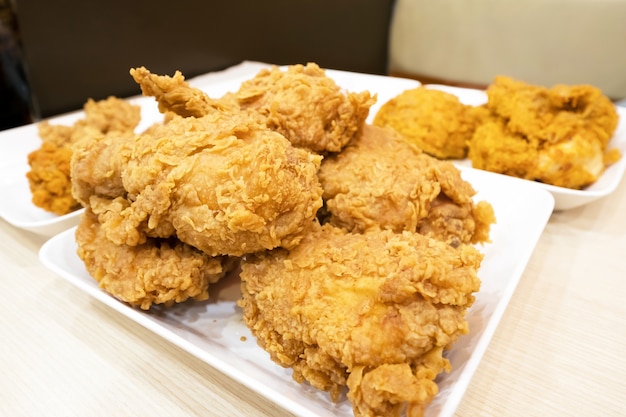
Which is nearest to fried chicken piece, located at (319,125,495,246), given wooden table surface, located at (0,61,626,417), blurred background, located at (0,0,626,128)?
wooden table surface, located at (0,61,626,417)

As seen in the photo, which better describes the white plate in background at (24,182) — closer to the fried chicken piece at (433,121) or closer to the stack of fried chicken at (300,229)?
the stack of fried chicken at (300,229)

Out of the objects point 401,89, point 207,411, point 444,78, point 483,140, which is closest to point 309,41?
point 444,78

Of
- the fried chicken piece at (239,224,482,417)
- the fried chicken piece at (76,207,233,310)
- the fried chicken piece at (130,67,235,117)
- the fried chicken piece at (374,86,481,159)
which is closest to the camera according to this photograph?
the fried chicken piece at (239,224,482,417)

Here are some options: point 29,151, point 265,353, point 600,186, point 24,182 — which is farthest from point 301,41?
point 265,353

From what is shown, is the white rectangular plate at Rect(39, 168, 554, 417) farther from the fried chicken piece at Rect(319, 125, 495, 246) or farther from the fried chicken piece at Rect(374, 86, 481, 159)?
the fried chicken piece at Rect(374, 86, 481, 159)

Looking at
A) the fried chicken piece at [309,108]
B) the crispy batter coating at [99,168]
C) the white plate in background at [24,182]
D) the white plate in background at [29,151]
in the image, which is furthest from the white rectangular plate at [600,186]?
the white plate in background at [24,182]

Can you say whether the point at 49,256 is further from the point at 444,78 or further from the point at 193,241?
the point at 444,78

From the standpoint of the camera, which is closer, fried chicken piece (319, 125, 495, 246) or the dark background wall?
fried chicken piece (319, 125, 495, 246)

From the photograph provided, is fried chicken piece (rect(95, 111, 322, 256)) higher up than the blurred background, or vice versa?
fried chicken piece (rect(95, 111, 322, 256))
